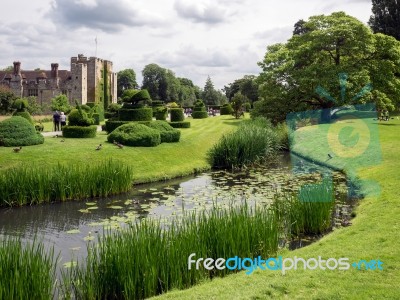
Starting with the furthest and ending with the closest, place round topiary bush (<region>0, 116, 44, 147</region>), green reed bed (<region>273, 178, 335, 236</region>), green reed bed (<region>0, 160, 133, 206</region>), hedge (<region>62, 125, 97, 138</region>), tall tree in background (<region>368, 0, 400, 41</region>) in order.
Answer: tall tree in background (<region>368, 0, 400, 41</region>)
hedge (<region>62, 125, 97, 138</region>)
round topiary bush (<region>0, 116, 44, 147</region>)
green reed bed (<region>0, 160, 133, 206</region>)
green reed bed (<region>273, 178, 335, 236</region>)

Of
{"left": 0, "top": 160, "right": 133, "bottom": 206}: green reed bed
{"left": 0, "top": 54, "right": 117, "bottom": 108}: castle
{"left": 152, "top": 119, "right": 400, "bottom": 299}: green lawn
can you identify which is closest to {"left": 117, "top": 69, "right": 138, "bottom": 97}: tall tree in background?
{"left": 0, "top": 54, "right": 117, "bottom": 108}: castle

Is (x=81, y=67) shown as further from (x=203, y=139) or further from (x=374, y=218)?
(x=374, y=218)

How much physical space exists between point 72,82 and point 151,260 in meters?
62.6

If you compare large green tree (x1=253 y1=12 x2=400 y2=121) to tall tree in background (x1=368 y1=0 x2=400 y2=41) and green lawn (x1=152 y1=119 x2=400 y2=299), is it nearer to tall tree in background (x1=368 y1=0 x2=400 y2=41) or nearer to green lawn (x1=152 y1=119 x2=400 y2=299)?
tall tree in background (x1=368 y1=0 x2=400 y2=41)

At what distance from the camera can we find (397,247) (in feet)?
24.4

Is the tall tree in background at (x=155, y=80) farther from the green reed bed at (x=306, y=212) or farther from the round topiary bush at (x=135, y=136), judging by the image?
the green reed bed at (x=306, y=212)

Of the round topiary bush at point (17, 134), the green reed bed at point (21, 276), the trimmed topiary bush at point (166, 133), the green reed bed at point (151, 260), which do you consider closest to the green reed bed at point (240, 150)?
the trimmed topiary bush at point (166, 133)

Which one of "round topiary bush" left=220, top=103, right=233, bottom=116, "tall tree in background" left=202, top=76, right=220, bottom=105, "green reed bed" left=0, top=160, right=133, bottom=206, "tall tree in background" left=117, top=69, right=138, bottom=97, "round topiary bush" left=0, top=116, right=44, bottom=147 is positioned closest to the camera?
"green reed bed" left=0, top=160, right=133, bottom=206

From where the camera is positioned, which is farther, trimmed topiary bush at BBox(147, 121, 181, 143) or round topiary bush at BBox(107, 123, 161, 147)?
trimmed topiary bush at BBox(147, 121, 181, 143)

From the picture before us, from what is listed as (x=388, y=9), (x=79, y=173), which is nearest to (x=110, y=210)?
(x=79, y=173)

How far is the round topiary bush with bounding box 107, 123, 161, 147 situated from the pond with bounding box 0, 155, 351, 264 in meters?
4.37

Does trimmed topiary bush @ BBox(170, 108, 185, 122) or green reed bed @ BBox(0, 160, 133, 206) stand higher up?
trimmed topiary bush @ BBox(170, 108, 185, 122)

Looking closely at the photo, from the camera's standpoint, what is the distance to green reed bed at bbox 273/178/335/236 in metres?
9.83

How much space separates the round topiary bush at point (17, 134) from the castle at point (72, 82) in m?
46.1
